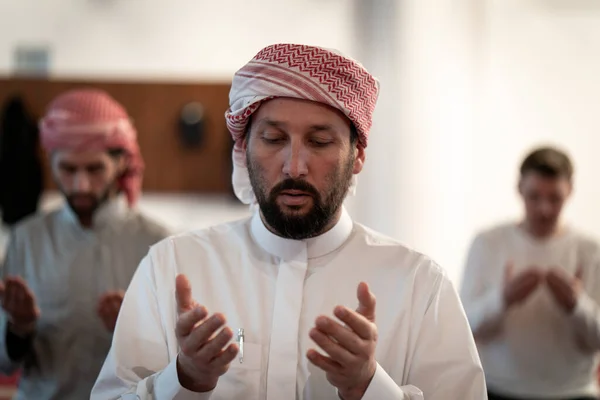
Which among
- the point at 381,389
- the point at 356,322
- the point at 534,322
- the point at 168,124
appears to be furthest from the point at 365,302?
the point at 168,124

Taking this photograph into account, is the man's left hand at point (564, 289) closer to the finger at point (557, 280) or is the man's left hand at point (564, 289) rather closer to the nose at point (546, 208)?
the finger at point (557, 280)

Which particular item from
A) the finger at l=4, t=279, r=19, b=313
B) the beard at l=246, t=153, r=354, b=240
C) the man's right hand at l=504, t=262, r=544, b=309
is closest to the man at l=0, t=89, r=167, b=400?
the finger at l=4, t=279, r=19, b=313

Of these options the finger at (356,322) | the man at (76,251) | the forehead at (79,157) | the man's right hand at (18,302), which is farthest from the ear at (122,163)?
the finger at (356,322)

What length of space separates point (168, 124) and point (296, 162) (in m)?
2.88

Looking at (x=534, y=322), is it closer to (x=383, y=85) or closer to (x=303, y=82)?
(x=383, y=85)

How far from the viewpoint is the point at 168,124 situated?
4625 millimetres

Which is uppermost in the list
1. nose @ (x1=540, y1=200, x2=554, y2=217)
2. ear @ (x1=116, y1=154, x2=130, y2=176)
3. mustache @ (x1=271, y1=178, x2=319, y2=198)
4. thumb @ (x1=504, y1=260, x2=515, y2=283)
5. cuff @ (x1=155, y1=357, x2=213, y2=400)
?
mustache @ (x1=271, y1=178, x2=319, y2=198)

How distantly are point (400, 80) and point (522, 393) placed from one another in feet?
5.73

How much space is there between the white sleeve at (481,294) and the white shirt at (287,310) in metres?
1.46

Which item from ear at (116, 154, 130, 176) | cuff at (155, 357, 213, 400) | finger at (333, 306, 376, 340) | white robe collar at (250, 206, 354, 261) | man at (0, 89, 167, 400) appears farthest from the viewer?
ear at (116, 154, 130, 176)

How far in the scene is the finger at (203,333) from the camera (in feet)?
5.23

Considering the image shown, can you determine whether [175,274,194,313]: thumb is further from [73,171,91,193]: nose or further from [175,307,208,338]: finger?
[73,171,91,193]: nose

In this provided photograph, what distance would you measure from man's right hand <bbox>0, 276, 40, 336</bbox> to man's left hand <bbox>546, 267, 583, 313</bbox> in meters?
1.84

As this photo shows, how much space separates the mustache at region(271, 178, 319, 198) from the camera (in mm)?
1856
